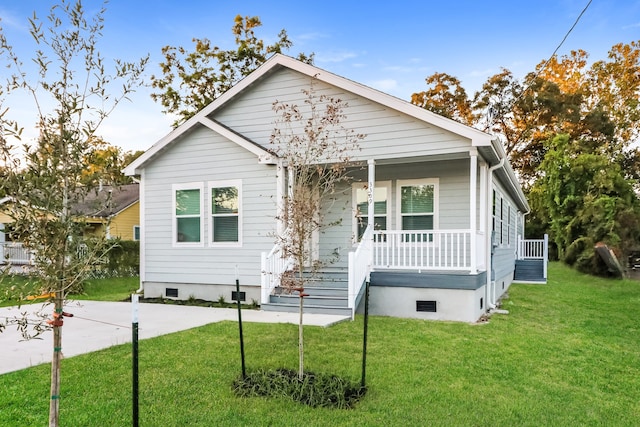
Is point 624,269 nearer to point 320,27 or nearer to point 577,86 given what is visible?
point 320,27

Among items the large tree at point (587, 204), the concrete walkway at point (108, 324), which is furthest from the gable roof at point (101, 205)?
the large tree at point (587, 204)

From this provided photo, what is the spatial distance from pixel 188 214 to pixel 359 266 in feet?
15.0

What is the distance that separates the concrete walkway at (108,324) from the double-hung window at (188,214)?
1.62 metres

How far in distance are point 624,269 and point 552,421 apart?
16.3m

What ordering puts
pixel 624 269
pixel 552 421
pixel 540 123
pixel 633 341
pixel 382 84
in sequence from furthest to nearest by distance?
pixel 540 123 < pixel 382 84 < pixel 624 269 < pixel 633 341 < pixel 552 421

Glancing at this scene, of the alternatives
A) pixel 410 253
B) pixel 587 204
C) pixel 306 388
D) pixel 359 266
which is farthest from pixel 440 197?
pixel 587 204

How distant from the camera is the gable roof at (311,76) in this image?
26.5ft

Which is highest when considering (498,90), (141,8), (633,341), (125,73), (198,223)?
(498,90)

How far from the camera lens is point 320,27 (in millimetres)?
13352

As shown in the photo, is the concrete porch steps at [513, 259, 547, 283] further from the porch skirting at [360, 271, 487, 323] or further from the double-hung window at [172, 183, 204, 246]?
the double-hung window at [172, 183, 204, 246]

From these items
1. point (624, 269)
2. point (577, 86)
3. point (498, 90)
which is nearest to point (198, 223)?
point (624, 269)

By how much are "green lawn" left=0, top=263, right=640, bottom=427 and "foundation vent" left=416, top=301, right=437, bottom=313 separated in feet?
1.80

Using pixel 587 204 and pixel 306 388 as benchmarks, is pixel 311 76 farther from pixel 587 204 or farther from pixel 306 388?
pixel 587 204

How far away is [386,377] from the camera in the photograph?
4.59 meters
